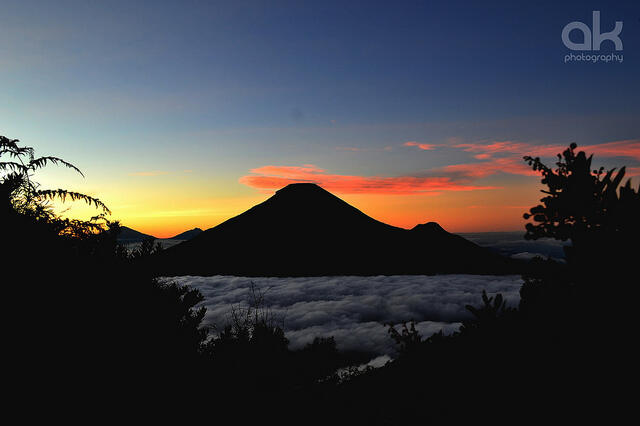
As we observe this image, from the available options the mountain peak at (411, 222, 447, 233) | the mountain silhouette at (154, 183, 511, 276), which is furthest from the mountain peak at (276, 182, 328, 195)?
the mountain peak at (411, 222, 447, 233)

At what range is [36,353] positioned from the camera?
8.70ft

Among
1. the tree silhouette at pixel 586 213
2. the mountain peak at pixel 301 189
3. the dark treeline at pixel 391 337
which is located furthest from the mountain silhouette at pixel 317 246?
the tree silhouette at pixel 586 213

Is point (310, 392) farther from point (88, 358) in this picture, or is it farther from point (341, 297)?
point (341, 297)

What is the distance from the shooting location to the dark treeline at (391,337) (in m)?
1.81

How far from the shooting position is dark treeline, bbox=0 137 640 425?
181 centimetres

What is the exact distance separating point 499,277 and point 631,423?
127959mm

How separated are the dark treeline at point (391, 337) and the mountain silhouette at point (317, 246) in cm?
9622

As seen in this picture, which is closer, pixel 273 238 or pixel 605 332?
pixel 605 332

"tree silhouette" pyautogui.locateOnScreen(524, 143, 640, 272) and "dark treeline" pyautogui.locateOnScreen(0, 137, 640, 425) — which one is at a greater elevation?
"tree silhouette" pyautogui.locateOnScreen(524, 143, 640, 272)

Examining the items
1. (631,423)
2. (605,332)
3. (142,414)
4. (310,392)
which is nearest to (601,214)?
(605,332)

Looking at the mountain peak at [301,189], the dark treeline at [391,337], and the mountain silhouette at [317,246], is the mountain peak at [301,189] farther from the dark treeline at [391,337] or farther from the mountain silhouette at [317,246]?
the dark treeline at [391,337]

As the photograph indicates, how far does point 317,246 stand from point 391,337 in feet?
375

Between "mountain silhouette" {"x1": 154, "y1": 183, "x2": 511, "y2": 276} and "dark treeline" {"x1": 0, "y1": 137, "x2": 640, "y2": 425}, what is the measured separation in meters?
96.2

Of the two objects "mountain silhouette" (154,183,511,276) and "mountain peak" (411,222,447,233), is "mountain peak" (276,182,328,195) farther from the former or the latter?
"mountain peak" (411,222,447,233)
